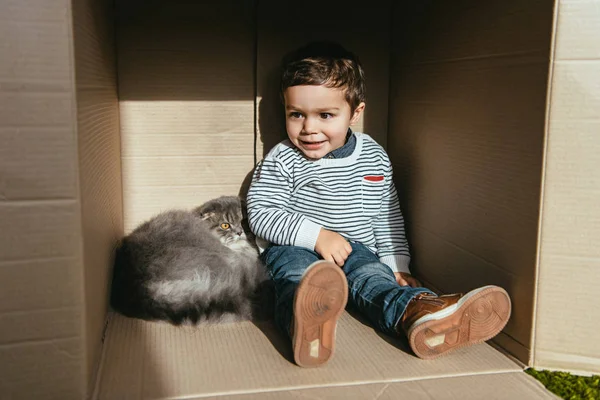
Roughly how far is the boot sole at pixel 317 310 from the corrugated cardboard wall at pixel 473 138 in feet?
1.06

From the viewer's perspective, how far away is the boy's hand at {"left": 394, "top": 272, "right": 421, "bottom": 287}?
1.39 meters

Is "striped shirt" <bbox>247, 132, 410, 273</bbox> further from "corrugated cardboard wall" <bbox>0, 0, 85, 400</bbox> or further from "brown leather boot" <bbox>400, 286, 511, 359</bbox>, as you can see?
"corrugated cardboard wall" <bbox>0, 0, 85, 400</bbox>

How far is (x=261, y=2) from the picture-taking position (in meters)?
1.51

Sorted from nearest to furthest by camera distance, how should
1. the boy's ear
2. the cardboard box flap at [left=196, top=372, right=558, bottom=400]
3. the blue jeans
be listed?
the cardboard box flap at [left=196, top=372, right=558, bottom=400], the blue jeans, the boy's ear

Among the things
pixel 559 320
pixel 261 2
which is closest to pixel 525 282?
pixel 559 320

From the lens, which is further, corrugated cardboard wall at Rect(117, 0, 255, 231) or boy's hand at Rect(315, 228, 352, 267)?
corrugated cardboard wall at Rect(117, 0, 255, 231)

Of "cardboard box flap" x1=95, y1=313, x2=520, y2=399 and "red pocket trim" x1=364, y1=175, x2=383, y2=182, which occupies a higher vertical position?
"red pocket trim" x1=364, y1=175, x2=383, y2=182

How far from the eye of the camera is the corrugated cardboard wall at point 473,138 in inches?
39.9

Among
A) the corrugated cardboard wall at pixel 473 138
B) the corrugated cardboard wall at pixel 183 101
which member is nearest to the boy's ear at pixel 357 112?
the corrugated cardboard wall at pixel 473 138

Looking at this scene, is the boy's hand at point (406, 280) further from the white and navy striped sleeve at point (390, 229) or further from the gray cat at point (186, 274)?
the gray cat at point (186, 274)

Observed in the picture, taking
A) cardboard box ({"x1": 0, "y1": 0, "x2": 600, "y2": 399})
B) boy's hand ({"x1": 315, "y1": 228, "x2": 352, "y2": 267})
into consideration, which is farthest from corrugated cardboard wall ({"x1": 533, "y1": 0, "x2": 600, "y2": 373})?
boy's hand ({"x1": 315, "y1": 228, "x2": 352, "y2": 267})

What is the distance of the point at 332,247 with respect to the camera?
1.32 meters

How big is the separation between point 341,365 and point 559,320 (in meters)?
0.37

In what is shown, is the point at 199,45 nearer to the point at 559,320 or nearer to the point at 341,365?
the point at 341,365
